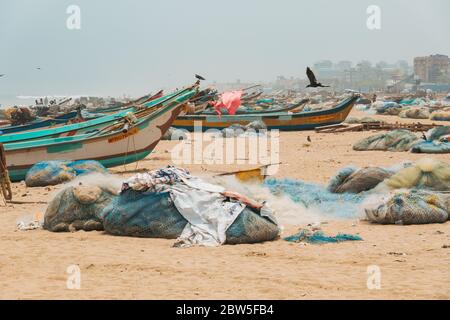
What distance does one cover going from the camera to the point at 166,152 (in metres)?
19.6

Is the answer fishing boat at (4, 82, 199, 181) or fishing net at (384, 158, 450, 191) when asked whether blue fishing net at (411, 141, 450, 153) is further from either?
fishing net at (384, 158, 450, 191)

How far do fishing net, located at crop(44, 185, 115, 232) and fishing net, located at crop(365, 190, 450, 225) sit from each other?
341 cm

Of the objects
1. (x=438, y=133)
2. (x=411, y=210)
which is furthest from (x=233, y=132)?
(x=411, y=210)

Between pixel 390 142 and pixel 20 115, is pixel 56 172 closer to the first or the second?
pixel 390 142

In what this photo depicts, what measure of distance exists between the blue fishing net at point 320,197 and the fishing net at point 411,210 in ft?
1.73

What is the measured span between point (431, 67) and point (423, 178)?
186 m

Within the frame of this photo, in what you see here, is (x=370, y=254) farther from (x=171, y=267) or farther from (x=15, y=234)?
(x=15, y=234)

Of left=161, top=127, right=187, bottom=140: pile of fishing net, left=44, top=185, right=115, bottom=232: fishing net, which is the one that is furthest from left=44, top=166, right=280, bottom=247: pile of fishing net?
left=161, top=127, right=187, bottom=140: pile of fishing net

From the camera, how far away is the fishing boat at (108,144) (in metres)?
14.6

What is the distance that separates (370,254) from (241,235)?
4.70 feet

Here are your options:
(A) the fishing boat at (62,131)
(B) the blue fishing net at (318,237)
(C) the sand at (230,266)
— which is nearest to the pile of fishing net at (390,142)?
(A) the fishing boat at (62,131)

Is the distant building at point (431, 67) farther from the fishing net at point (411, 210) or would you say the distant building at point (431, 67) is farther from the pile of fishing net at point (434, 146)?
the fishing net at point (411, 210)

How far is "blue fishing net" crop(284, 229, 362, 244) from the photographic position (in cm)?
798
